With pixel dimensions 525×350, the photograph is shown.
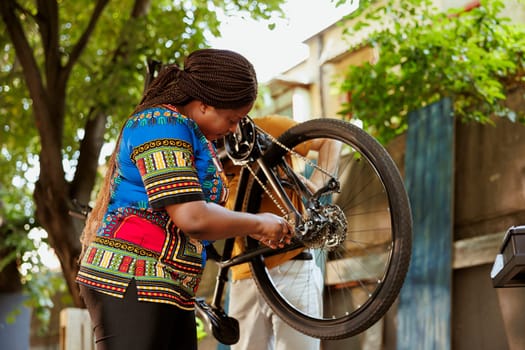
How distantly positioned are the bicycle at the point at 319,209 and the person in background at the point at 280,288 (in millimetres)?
36

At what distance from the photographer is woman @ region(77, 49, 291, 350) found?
5.62ft

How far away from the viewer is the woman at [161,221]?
171 cm

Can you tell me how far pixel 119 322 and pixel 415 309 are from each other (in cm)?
224

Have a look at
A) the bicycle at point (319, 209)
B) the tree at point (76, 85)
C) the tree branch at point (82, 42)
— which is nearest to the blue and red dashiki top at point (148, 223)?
the bicycle at point (319, 209)

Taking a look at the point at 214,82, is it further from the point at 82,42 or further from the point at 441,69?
the point at 82,42

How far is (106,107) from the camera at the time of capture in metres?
5.19

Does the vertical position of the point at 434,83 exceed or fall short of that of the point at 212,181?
it exceeds it

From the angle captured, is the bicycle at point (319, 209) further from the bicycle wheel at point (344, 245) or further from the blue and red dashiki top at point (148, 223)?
the blue and red dashiki top at point (148, 223)

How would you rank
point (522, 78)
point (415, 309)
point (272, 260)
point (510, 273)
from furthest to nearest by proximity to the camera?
point (522, 78) < point (415, 309) < point (272, 260) < point (510, 273)

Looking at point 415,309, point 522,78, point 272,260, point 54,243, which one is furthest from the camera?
point 54,243

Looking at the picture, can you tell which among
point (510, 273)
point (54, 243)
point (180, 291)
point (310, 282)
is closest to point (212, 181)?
point (180, 291)

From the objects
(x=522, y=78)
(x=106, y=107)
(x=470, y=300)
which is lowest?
(x=470, y=300)

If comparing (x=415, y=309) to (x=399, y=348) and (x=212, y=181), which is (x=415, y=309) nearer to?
(x=399, y=348)

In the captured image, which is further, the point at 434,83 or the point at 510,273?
the point at 434,83
